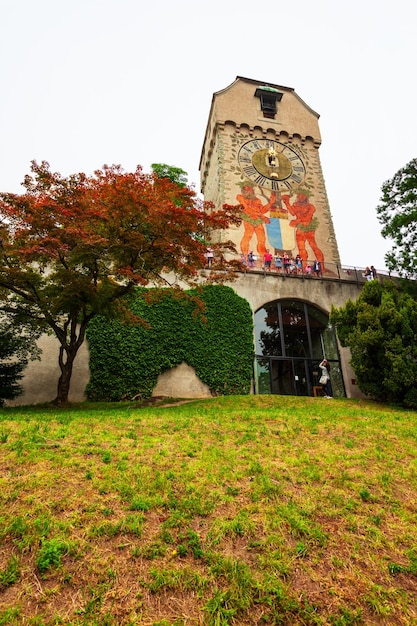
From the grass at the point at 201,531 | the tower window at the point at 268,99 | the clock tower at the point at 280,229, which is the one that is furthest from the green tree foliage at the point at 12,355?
the tower window at the point at 268,99

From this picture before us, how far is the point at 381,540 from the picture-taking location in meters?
4.50

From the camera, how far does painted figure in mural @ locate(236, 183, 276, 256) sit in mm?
24531

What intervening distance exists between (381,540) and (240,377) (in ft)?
42.9

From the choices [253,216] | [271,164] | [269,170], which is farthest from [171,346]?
[271,164]

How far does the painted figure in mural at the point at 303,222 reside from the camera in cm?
2580

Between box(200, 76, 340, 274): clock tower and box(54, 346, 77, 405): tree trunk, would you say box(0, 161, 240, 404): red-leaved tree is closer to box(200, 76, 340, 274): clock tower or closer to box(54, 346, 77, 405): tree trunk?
box(54, 346, 77, 405): tree trunk

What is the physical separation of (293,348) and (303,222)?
11.5m

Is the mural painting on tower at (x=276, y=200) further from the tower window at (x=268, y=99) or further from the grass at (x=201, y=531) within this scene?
the grass at (x=201, y=531)

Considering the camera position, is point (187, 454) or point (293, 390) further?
point (293, 390)

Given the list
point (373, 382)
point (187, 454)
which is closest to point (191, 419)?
point (187, 454)

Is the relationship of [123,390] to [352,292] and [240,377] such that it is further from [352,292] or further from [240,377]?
[352,292]

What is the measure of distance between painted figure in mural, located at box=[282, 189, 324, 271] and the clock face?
4.01 ft

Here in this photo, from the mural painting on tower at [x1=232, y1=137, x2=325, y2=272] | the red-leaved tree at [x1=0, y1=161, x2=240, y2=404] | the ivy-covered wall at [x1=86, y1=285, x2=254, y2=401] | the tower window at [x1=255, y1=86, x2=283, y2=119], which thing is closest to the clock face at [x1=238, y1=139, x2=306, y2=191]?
the mural painting on tower at [x1=232, y1=137, x2=325, y2=272]

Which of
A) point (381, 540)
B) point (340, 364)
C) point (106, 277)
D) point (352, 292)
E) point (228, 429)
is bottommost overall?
point (381, 540)
